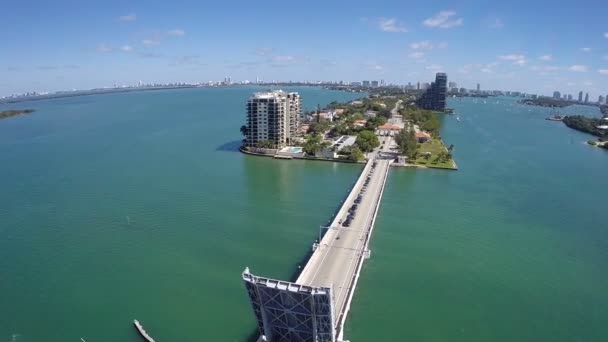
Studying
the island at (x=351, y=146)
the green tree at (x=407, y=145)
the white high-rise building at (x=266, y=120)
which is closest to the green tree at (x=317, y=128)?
the island at (x=351, y=146)

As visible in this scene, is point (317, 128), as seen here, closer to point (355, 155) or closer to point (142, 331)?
point (355, 155)

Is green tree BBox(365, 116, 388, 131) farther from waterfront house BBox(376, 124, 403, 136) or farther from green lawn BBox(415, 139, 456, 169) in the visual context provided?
green lawn BBox(415, 139, 456, 169)

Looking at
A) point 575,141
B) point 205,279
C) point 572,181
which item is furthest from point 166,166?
point 575,141

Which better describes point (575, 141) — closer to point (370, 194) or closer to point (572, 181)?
point (572, 181)

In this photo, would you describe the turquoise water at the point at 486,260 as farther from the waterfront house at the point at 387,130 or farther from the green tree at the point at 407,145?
the waterfront house at the point at 387,130

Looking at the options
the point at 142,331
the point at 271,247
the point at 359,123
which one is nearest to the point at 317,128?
the point at 359,123

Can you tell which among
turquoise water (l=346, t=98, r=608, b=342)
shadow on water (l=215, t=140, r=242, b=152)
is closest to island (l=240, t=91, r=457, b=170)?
shadow on water (l=215, t=140, r=242, b=152)

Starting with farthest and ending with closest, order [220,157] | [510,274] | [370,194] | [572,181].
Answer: [220,157] → [572,181] → [370,194] → [510,274]

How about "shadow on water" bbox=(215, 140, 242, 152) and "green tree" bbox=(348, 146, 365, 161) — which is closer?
"green tree" bbox=(348, 146, 365, 161)
